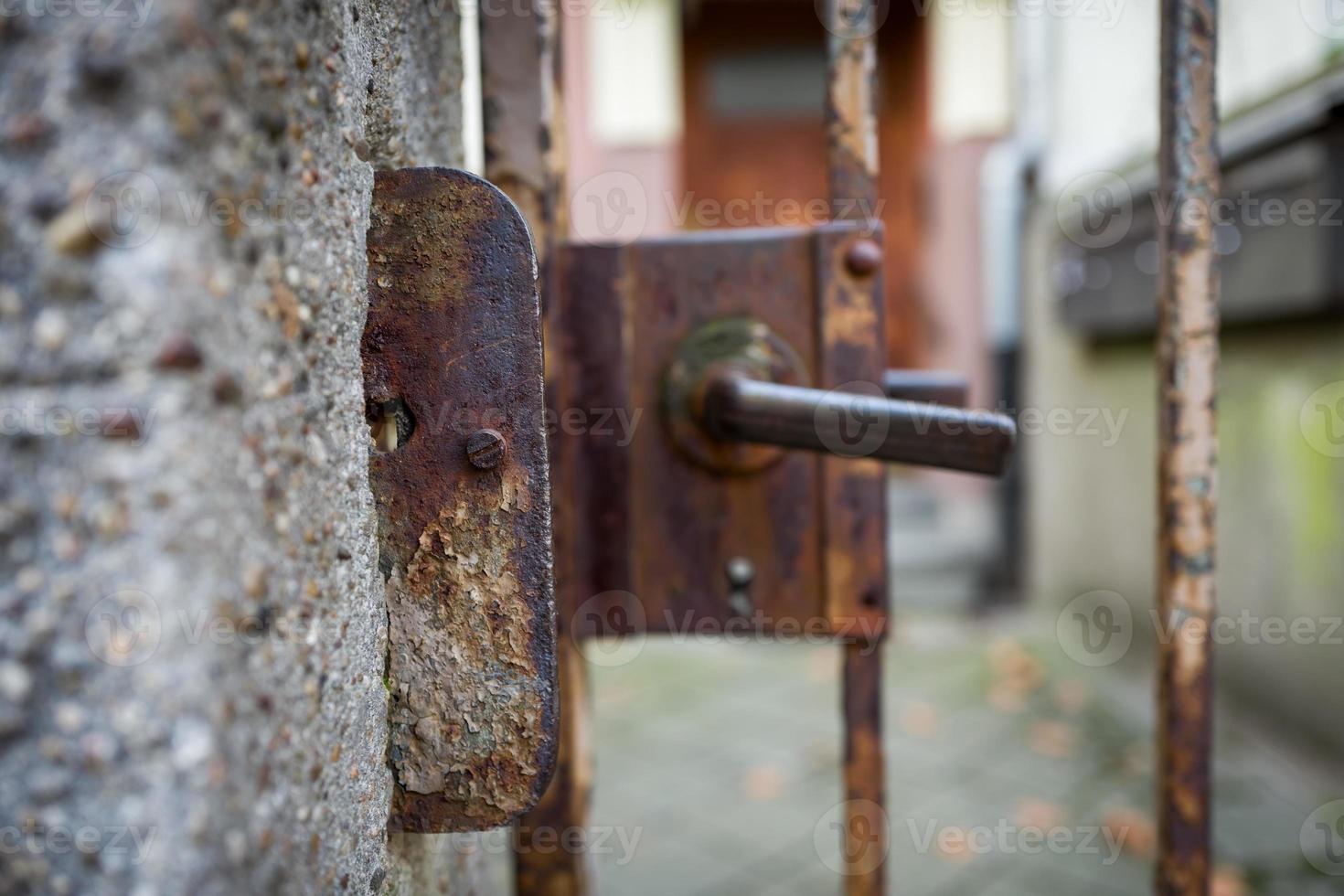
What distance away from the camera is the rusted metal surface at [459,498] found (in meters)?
0.54

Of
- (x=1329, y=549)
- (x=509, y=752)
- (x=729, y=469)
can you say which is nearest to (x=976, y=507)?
(x=1329, y=549)

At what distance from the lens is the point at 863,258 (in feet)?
2.49

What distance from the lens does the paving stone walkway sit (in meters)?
1.91

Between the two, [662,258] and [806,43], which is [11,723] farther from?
[806,43]

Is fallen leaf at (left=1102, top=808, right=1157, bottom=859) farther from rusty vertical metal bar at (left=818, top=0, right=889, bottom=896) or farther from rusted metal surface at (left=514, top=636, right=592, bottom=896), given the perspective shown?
rusted metal surface at (left=514, top=636, right=592, bottom=896)

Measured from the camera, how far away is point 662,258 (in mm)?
810

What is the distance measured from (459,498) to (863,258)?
15.9 inches

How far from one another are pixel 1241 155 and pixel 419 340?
2.58 meters

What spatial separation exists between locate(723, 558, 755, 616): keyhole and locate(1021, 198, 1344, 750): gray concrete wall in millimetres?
989

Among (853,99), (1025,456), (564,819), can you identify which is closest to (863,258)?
(853,99)

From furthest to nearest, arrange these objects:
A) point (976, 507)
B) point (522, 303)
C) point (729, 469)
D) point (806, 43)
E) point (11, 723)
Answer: point (806, 43), point (976, 507), point (729, 469), point (522, 303), point (11, 723)

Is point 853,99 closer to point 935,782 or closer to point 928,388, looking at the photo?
point 928,388

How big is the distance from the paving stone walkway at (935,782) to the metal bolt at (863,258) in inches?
59.7

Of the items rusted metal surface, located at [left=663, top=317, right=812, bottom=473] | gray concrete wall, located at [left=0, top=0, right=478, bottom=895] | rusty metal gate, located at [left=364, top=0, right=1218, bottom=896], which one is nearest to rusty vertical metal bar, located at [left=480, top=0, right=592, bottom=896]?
rusty metal gate, located at [left=364, top=0, right=1218, bottom=896]
